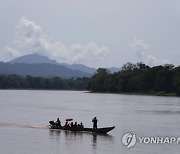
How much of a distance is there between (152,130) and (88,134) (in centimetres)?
1080

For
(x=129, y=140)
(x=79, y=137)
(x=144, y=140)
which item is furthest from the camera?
(x=79, y=137)

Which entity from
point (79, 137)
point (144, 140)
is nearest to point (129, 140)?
point (144, 140)

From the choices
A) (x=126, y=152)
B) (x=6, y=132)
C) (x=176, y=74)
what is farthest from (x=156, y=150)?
(x=176, y=74)

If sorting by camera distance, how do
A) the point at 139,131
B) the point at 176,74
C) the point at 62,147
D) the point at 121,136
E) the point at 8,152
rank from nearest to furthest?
the point at 8,152 → the point at 62,147 → the point at 121,136 → the point at 139,131 → the point at 176,74

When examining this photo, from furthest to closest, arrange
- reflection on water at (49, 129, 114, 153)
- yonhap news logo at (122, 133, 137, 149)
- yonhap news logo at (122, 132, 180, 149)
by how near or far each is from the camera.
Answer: reflection on water at (49, 129, 114, 153) → yonhap news logo at (122, 132, 180, 149) → yonhap news logo at (122, 133, 137, 149)

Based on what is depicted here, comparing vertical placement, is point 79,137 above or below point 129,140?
above

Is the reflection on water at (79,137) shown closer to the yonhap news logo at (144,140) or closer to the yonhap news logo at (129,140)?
the yonhap news logo at (129,140)

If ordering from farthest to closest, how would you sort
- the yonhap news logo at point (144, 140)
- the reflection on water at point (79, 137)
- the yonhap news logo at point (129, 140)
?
the reflection on water at point (79, 137), the yonhap news logo at point (144, 140), the yonhap news logo at point (129, 140)

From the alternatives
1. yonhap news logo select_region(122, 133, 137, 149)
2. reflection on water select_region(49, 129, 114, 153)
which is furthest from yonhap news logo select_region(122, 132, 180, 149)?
reflection on water select_region(49, 129, 114, 153)

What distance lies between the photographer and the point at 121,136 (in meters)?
59.1

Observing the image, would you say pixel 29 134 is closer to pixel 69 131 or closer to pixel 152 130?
pixel 69 131

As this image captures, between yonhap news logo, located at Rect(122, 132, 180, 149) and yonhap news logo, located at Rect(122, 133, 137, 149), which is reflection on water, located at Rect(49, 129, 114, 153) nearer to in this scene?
yonhap news logo, located at Rect(122, 133, 137, 149)

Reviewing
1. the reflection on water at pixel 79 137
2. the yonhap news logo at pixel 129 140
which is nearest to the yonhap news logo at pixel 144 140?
the yonhap news logo at pixel 129 140

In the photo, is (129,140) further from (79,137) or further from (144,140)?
(79,137)
